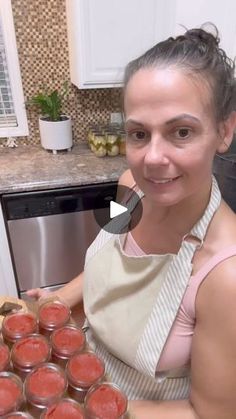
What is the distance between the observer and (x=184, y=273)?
0.64m

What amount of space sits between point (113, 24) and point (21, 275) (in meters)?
1.29

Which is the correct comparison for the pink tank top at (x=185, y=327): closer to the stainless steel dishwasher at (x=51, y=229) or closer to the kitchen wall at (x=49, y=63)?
the stainless steel dishwasher at (x=51, y=229)

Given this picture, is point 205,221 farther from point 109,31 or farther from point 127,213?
point 109,31

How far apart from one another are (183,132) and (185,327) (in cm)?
38

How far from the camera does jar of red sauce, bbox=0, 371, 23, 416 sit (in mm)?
567

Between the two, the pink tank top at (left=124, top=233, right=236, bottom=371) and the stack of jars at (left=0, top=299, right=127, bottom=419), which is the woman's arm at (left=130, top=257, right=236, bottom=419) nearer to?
the pink tank top at (left=124, top=233, right=236, bottom=371)

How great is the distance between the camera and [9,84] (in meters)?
1.81

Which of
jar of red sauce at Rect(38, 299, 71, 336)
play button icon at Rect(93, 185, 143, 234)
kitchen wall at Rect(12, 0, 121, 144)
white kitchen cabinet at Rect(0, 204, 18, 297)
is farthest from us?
kitchen wall at Rect(12, 0, 121, 144)

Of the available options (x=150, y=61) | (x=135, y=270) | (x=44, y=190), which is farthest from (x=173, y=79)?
(x=44, y=190)

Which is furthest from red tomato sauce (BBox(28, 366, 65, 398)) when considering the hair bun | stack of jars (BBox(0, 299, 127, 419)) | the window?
the window

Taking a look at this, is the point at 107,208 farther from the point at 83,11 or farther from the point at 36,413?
the point at 36,413

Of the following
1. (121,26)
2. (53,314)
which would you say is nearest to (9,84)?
(121,26)

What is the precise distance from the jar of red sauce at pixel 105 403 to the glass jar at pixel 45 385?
56mm

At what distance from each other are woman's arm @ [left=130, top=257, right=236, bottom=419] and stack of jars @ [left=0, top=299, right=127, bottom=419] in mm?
152
